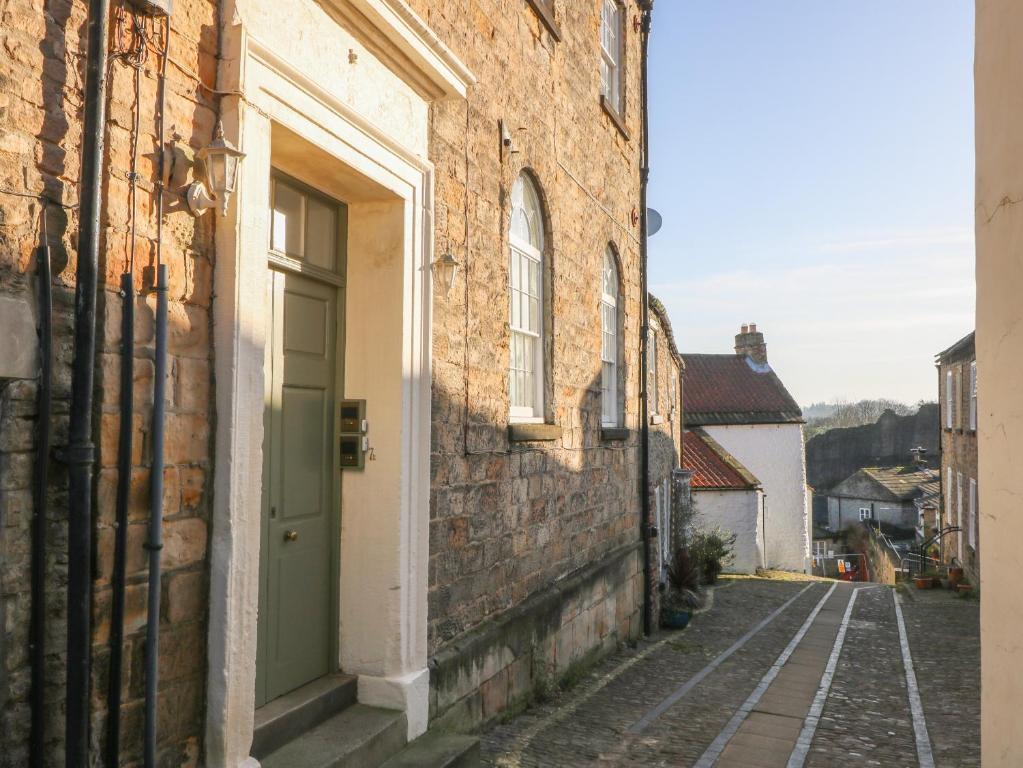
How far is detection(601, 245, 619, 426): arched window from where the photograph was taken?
9703 millimetres

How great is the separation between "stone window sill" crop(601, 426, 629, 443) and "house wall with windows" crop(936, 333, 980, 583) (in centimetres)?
1056

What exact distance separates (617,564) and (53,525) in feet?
23.0

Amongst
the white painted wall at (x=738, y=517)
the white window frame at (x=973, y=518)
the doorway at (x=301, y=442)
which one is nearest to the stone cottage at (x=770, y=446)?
the white painted wall at (x=738, y=517)

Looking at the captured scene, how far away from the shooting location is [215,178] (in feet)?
11.3

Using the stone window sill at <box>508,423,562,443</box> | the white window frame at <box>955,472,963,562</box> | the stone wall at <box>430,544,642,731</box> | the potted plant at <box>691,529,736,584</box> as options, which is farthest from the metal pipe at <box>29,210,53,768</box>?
the white window frame at <box>955,472,963,562</box>

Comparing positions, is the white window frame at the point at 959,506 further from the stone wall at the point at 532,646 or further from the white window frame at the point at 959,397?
the stone wall at the point at 532,646

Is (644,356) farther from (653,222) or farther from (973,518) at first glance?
(973,518)

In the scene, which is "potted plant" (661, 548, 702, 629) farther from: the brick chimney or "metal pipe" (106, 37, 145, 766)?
the brick chimney

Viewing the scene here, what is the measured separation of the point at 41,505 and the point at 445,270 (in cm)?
306

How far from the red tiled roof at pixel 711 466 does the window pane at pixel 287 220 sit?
21162 millimetres

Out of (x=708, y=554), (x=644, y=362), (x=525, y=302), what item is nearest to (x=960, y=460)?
(x=708, y=554)

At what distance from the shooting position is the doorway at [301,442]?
14.6 ft

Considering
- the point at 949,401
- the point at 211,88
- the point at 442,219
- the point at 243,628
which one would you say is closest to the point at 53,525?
the point at 243,628

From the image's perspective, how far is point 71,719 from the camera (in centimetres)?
288
